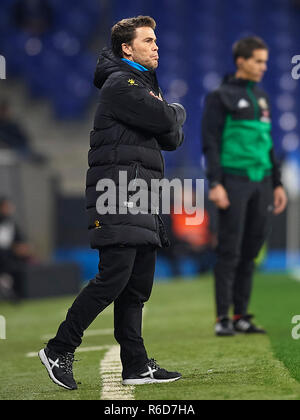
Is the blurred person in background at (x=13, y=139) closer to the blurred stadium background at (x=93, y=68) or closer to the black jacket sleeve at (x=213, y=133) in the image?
the blurred stadium background at (x=93, y=68)

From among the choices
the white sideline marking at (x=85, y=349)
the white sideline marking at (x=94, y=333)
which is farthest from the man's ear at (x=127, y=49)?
the white sideline marking at (x=94, y=333)

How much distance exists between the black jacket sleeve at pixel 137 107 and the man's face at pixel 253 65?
1.71 metres

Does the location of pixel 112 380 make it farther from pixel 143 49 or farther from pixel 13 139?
pixel 13 139

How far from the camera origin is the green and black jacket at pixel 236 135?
4.48 metres

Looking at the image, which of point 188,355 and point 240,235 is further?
point 240,235

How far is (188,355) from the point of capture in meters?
3.84

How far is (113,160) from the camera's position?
298 cm

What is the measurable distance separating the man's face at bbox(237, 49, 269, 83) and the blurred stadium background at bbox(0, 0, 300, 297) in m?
8.00

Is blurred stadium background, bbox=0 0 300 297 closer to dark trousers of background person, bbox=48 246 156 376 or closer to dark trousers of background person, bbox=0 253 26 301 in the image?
dark trousers of background person, bbox=0 253 26 301

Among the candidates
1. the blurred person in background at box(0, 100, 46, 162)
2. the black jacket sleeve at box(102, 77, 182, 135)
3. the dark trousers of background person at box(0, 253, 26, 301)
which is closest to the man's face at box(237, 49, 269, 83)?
the black jacket sleeve at box(102, 77, 182, 135)

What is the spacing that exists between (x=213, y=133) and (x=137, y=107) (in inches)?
62.1

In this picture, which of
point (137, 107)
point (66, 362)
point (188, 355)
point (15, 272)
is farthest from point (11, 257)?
point (137, 107)

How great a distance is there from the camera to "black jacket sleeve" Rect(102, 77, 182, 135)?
299cm
